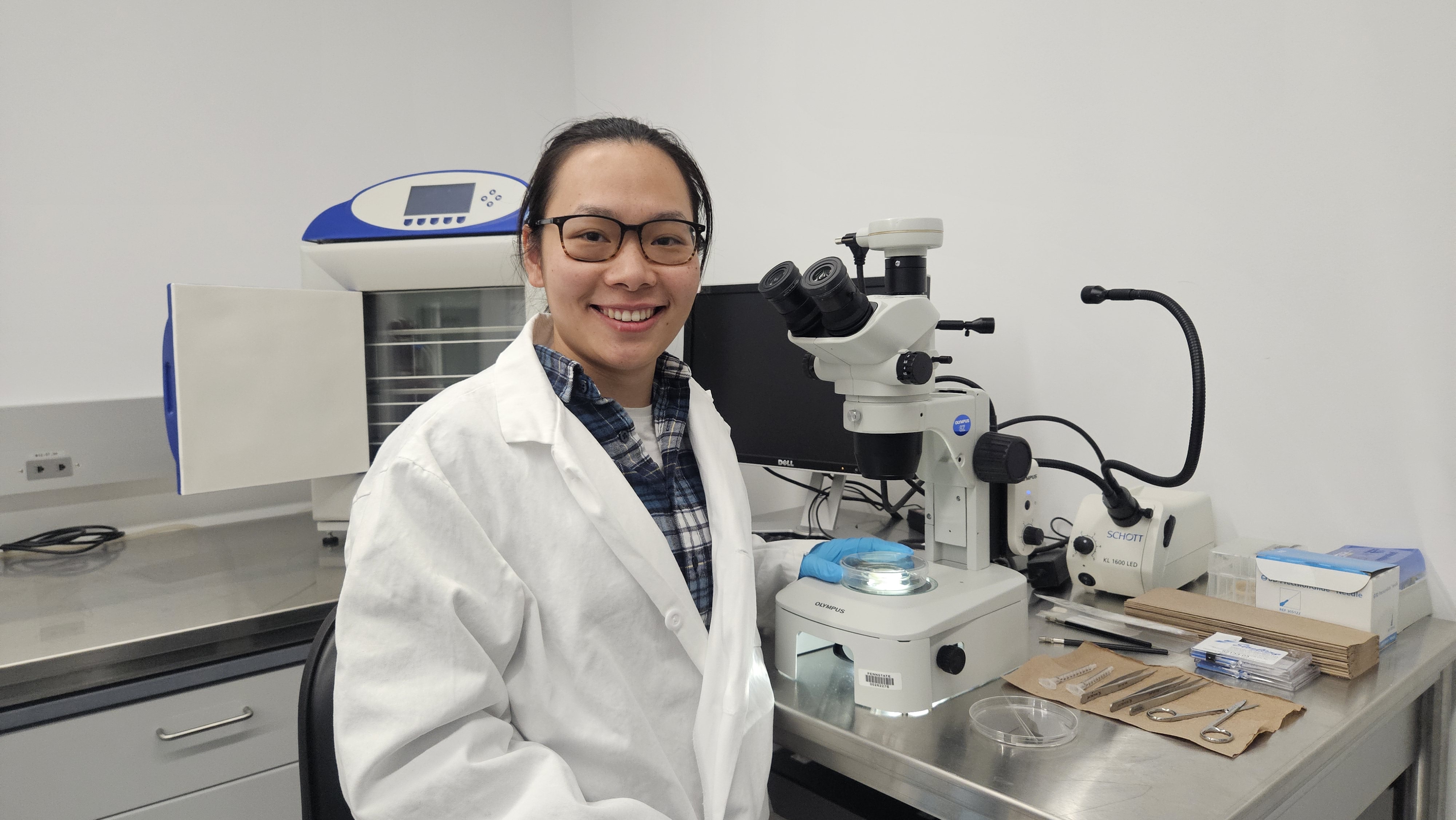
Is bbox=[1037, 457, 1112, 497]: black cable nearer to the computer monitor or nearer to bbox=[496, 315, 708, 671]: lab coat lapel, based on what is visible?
the computer monitor

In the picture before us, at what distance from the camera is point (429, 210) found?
1.79 m

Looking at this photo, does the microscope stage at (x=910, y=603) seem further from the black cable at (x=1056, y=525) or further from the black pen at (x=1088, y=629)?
the black cable at (x=1056, y=525)

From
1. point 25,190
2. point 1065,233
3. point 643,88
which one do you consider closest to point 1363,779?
point 1065,233

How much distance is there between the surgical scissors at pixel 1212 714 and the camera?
33.9 inches

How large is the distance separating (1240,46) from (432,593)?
138cm

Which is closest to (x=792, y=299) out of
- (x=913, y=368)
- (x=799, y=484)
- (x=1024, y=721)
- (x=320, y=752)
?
(x=913, y=368)

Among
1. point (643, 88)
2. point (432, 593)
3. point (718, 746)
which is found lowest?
point (718, 746)

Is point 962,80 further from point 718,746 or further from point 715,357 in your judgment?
point 718,746

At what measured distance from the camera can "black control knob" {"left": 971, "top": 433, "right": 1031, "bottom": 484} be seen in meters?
1.15

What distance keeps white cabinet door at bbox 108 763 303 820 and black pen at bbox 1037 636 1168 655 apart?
1148 millimetres

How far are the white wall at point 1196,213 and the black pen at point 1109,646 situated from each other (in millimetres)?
428

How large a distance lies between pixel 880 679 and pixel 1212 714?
342mm

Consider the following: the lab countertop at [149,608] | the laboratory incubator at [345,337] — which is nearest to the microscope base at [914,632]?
the lab countertop at [149,608]

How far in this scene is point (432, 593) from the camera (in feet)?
2.64
